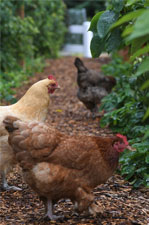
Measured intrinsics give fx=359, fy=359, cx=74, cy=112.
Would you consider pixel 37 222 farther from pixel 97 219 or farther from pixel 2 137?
pixel 2 137

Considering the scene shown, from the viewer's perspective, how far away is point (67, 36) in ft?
65.2

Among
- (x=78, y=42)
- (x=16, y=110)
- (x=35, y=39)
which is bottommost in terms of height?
(x=78, y=42)

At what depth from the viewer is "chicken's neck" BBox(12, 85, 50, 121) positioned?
12.2 ft

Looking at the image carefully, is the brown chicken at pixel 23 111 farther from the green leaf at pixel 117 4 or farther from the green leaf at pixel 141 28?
the green leaf at pixel 141 28

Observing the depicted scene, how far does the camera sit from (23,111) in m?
3.73

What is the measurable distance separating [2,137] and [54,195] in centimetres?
88

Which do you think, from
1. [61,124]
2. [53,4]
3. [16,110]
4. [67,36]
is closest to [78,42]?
[67,36]

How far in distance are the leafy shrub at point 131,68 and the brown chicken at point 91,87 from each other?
0.43 metres

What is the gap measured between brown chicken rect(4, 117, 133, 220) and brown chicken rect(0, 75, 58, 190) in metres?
0.55

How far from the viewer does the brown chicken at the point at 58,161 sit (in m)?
2.86

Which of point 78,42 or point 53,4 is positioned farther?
point 78,42

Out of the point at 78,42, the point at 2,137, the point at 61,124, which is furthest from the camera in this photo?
the point at 78,42

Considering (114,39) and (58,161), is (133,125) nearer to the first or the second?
(58,161)

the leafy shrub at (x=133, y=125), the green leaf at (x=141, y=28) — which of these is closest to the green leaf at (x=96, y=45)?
the leafy shrub at (x=133, y=125)
